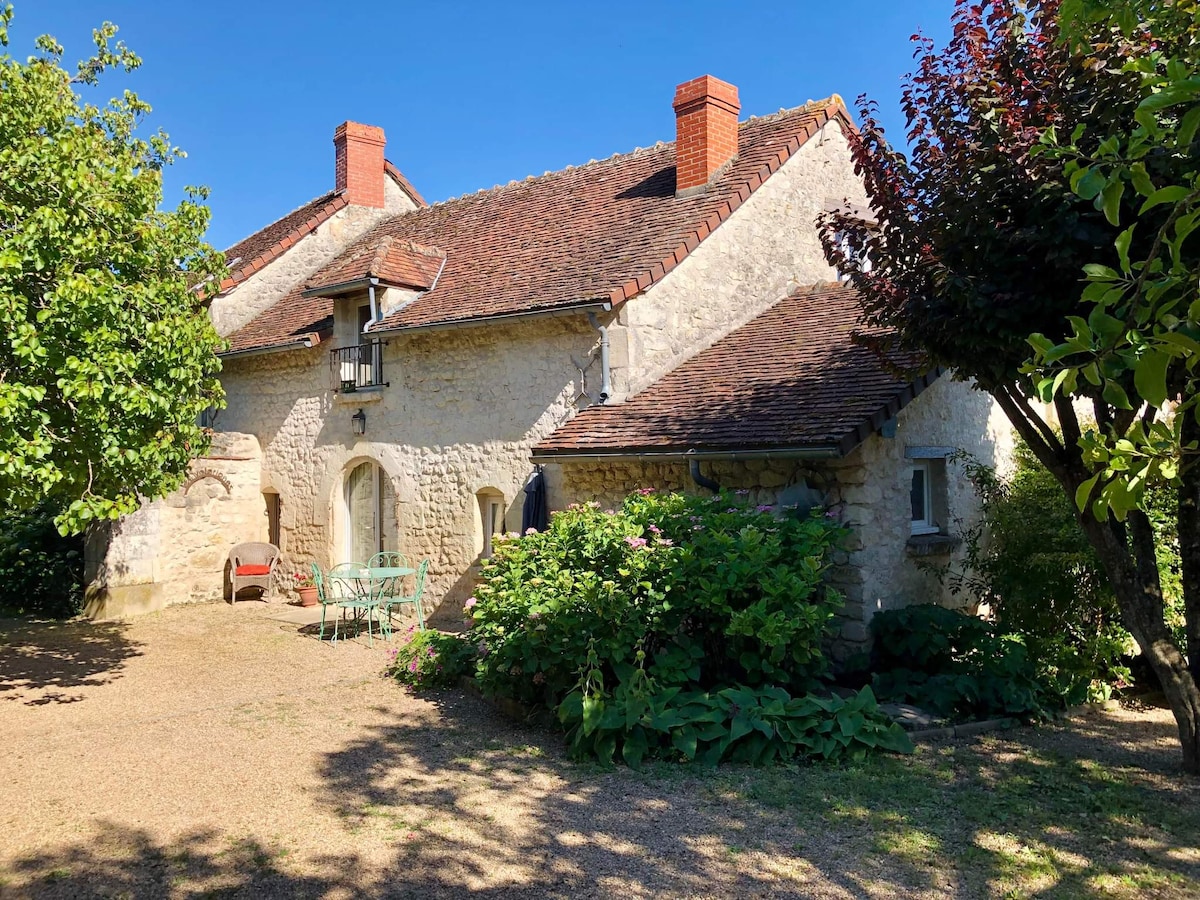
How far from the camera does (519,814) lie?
5031 mm

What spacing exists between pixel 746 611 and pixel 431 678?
3.21 m

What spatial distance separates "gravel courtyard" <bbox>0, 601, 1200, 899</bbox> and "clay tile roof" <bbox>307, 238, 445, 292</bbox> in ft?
21.1

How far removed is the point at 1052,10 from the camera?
5.41m

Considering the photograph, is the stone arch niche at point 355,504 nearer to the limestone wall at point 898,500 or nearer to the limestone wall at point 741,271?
the limestone wall at point 741,271

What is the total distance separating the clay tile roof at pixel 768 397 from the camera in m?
7.87

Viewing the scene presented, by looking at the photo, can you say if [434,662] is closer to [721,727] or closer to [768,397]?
[721,727]

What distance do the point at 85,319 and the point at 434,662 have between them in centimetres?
402

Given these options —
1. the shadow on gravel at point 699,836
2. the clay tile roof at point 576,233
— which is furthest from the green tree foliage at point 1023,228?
the clay tile roof at point 576,233

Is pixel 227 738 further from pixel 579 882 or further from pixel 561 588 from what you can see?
pixel 579 882

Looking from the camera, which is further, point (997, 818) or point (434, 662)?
point (434, 662)

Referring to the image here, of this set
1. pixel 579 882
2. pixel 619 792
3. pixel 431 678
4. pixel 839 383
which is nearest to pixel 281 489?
pixel 431 678

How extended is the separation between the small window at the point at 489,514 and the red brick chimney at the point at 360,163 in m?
7.94

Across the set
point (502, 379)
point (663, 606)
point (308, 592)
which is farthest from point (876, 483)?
point (308, 592)

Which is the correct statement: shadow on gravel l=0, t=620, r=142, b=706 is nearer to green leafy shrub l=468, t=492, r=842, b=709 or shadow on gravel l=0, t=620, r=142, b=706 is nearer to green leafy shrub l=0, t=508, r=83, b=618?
green leafy shrub l=0, t=508, r=83, b=618
